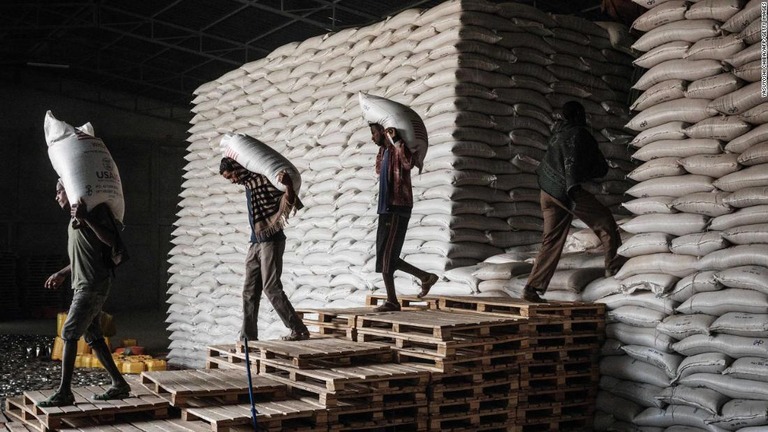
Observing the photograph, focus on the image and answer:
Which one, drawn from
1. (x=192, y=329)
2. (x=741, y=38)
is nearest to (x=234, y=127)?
(x=192, y=329)

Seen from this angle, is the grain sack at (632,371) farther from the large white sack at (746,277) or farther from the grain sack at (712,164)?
the grain sack at (712,164)

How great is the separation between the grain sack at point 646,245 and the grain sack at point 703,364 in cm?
80

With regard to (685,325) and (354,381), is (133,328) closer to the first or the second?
(354,381)

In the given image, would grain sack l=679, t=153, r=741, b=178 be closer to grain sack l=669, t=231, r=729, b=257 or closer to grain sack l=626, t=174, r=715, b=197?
grain sack l=626, t=174, r=715, b=197

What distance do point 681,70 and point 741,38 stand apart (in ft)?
1.58

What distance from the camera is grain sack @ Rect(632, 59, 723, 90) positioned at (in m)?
5.65

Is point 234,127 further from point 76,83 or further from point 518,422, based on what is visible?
point 76,83

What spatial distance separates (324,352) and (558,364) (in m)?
1.78

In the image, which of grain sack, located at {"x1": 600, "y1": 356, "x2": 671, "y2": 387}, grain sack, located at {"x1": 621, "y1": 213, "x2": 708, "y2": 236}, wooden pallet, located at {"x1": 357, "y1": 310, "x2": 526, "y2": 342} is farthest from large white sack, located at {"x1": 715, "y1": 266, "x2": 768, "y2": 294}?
wooden pallet, located at {"x1": 357, "y1": 310, "x2": 526, "y2": 342}

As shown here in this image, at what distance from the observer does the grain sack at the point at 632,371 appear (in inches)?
219

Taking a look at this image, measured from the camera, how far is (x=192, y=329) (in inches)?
478

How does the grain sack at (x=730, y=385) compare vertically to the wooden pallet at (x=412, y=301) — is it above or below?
below

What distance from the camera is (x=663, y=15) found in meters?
6.03

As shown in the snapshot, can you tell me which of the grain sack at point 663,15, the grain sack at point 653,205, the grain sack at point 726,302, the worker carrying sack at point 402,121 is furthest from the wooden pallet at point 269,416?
the grain sack at point 663,15
